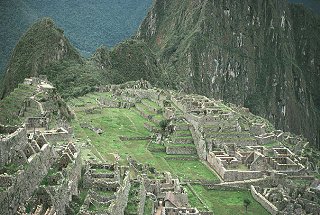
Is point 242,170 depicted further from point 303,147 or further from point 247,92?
point 247,92

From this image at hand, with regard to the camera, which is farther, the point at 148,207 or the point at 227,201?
the point at 227,201

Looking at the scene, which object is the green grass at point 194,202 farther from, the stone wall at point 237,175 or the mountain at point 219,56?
the mountain at point 219,56

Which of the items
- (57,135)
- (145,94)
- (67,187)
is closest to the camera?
(67,187)

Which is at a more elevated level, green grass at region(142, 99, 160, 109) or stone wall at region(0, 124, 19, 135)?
stone wall at region(0, 124, 19, 135)

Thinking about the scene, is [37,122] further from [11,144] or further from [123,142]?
[11,144]

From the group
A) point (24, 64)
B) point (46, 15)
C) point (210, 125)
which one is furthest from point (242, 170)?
point (46, 15)

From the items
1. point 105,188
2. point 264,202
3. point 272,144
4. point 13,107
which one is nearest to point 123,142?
point 13,107

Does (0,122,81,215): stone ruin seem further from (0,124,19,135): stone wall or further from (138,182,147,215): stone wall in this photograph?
(138,182,147,215): stone wall

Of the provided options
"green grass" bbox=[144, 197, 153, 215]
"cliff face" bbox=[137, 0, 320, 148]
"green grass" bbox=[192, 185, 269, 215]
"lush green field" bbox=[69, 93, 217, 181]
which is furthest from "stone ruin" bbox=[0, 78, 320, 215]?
"cliff face" bbox=[137, 0, 320, 148]
